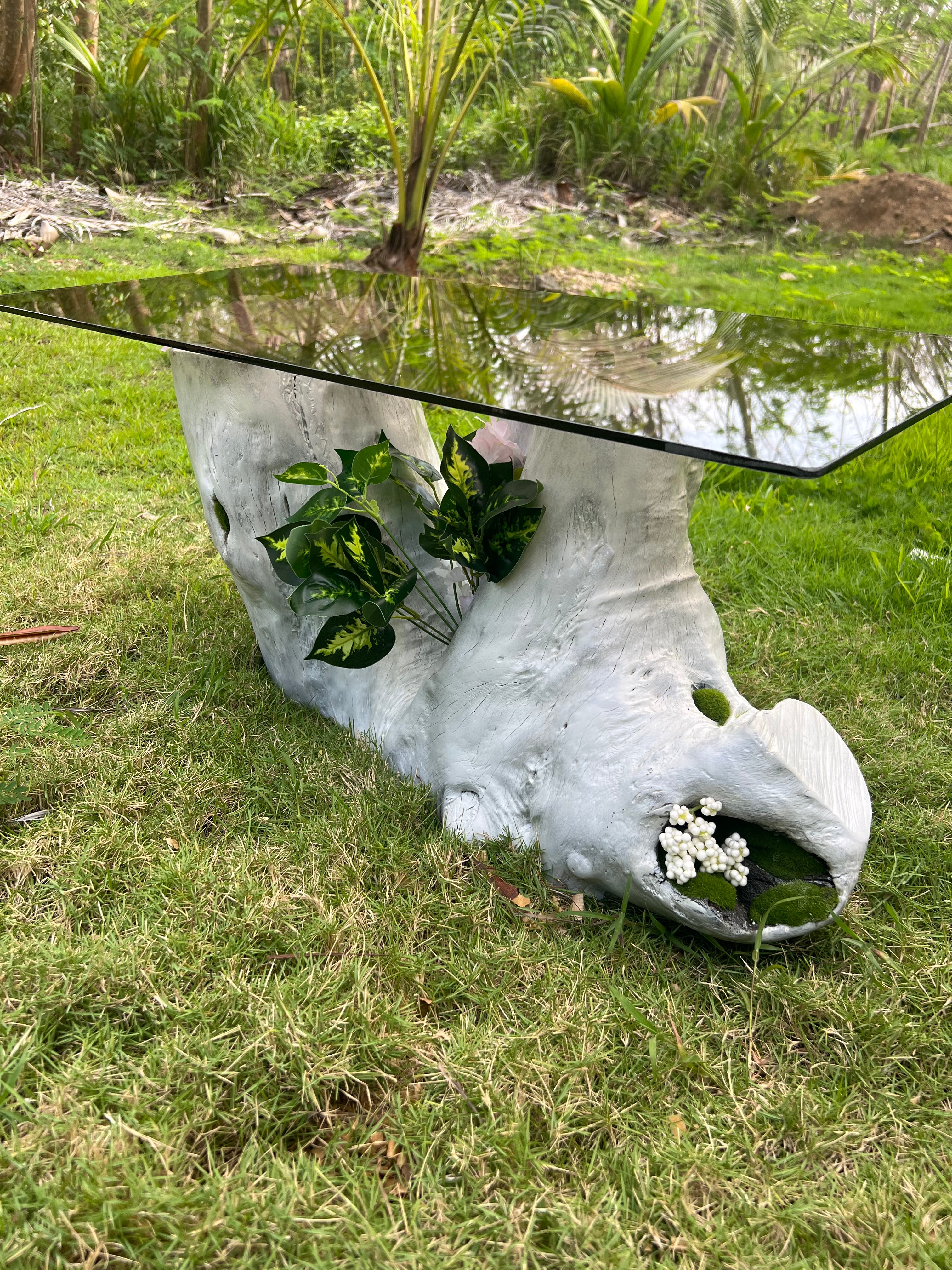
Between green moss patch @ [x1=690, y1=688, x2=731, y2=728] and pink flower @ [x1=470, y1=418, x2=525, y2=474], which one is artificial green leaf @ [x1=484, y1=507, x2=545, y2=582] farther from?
green moss patch @ [x1=690, y1=688, x2=731, y2=728]

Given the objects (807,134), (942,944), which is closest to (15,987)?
(942,944)

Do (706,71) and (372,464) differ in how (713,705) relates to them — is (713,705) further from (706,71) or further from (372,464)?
(706,71)

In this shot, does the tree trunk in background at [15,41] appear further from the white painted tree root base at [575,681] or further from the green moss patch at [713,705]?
the green moss patch at [713,705]

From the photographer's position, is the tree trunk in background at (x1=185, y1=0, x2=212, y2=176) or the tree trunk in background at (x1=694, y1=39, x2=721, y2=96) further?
the tree trunk in background at (x1=694, y1=39, x2=721, y2=96)

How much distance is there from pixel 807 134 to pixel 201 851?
8.09 m

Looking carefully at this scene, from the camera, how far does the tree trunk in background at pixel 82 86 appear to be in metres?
5.73

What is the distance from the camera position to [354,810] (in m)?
1.60

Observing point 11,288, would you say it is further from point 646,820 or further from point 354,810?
point 646,820

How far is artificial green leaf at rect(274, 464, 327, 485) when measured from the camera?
1.57 m

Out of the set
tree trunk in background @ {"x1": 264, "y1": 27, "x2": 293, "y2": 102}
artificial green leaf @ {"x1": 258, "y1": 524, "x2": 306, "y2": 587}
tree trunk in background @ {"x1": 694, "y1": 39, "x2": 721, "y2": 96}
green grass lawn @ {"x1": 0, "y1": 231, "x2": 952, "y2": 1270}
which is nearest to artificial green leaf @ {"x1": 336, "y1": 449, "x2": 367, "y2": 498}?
artificial green leaf @ {"x1": 258, "y1": 524, "x2": 306, "y2": 587}

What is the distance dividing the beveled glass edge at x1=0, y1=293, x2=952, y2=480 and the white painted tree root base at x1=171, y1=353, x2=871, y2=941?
0.52 feet

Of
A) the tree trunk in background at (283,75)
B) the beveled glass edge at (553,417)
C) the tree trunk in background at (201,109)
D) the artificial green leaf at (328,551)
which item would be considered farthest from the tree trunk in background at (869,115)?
the artificial green leaf at (328,551)

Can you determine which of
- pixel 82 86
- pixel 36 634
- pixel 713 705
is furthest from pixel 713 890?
pixel 82 86

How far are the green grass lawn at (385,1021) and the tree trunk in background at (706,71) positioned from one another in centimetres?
700
